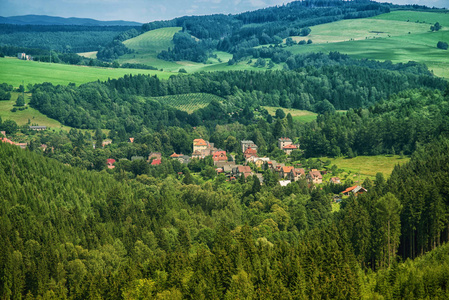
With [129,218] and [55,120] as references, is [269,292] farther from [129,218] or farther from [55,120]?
[55,120]

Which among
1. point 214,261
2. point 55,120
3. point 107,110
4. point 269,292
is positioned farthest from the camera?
point 107,110

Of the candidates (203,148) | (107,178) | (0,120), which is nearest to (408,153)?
(203,148)

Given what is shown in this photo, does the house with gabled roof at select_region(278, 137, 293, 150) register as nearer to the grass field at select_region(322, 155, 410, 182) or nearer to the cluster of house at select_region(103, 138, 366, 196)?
the cluster of house at select_region(103, 138, 366, 196)

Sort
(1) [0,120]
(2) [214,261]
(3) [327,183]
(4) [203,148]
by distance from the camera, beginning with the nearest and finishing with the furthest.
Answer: (2) [214,261], (3) [327,183], (4) [203,148], (1) [0,120]

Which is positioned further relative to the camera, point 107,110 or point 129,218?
point 107,110

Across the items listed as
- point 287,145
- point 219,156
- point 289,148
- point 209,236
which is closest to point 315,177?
point 219,156

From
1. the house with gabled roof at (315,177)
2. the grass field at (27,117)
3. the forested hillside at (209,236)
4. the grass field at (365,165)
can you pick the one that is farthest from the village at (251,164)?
the grass field at (27,117)
